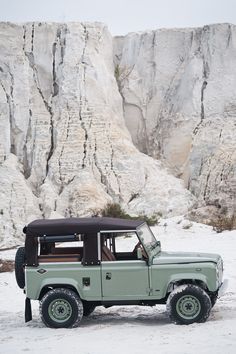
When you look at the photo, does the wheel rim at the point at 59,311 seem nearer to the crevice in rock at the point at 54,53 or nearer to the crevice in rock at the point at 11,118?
the crevice in rock at the point at 11,118

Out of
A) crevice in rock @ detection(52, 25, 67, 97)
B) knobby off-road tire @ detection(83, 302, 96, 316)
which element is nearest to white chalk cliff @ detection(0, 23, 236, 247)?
crevice in rock @ detection(52, 25, 67, 97)

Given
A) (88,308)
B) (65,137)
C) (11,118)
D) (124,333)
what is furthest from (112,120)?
(124,333)

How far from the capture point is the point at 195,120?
108 ft

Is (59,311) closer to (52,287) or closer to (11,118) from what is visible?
(52,287)

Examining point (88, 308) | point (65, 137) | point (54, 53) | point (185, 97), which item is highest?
point (54, 53)

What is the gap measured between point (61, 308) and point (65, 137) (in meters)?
22.3

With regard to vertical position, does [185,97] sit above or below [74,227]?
above

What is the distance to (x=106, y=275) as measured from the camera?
8578 millimetres

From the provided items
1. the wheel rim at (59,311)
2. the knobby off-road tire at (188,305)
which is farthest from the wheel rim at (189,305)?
the wheel rim at (59,311)

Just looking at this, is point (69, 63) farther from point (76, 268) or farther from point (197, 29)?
point (76, 268)

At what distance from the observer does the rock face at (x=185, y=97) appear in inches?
1225

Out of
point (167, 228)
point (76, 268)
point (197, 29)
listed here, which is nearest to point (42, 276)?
point (76, 268)

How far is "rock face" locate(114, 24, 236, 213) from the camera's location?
31.1m

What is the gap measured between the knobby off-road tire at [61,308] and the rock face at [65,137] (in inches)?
745
